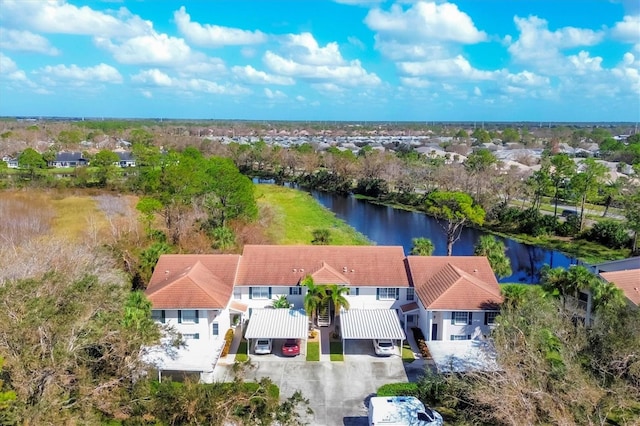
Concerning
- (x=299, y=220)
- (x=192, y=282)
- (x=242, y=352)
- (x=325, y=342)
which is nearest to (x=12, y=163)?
(x=299, y=220)

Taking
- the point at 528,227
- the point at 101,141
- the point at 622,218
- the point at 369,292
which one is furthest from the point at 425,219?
the point at 101,141

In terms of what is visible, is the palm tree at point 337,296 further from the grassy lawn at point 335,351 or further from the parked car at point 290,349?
the parked car at point 290,349

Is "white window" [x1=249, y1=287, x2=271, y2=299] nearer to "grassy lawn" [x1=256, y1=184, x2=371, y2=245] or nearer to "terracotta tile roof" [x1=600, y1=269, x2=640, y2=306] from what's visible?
"grassy lawn" [x1=256, y1=184, x2=371, y2=245]

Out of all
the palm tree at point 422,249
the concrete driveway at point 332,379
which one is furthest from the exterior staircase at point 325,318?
the palm tree at point 422,249

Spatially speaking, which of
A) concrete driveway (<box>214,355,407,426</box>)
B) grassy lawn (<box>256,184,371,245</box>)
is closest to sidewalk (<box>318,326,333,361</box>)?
concrete driveway (<box>214,355,407,426</box>)

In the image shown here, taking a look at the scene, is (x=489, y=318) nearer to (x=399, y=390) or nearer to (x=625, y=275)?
(x=399, y=390)

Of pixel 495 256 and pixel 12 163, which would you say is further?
pixel 12 163

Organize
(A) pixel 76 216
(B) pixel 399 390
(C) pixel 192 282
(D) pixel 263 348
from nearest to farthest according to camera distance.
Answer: (B) pixel 399 390 → (D) pixel 263 348 → (C) pixel 192 282 → (A) pixel 76 216
